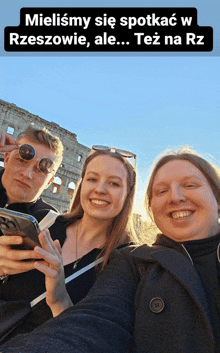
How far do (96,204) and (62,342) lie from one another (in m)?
1.26

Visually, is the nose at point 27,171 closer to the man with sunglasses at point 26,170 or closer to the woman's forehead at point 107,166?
the man with sunglasses at point 26,170

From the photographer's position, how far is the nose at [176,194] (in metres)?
1.64

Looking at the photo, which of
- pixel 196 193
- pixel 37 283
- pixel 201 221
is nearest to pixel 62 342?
pixel 37 283

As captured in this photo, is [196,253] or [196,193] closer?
[196,253]

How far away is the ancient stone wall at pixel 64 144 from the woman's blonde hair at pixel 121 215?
745 inches

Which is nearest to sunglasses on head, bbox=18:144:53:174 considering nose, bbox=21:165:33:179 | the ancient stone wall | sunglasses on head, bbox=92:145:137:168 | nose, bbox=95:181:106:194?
nose, bbox=21:165:33:179

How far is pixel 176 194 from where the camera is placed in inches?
64.9

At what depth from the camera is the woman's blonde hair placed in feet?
6.92

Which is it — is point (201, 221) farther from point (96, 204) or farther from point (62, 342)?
point (62, 342)

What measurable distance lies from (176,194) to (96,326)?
39.3 inches

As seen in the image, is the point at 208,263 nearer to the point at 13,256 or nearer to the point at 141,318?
the point at 141,318

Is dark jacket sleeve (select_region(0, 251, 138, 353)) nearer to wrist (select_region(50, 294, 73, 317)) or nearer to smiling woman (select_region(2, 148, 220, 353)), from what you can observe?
smiling woman (select_region(2, 148, 220, 353))

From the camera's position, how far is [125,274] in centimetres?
153

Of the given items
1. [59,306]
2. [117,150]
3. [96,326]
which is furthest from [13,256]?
[117,150]
